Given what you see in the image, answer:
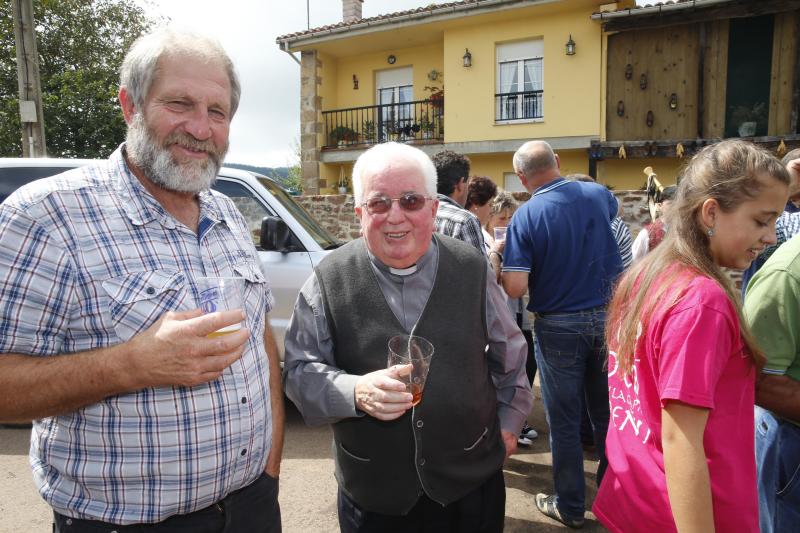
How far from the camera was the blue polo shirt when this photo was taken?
127 inches

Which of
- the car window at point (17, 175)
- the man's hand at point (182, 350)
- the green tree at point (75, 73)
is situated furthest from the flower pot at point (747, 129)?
the green tree at point (75, 73)

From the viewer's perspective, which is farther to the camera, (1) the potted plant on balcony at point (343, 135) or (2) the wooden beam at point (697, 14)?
(1) the potted plant on balcony at point (343, 135)

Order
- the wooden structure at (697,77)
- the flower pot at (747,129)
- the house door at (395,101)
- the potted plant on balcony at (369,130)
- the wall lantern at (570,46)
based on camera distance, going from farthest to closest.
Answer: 1. the potted plant on balcony at (369,130)
2. the house door at (395,101)
3. the wall lantern at (570,46)
4. the flower pot at (747,129)
5. the wooden structure at (697,77)

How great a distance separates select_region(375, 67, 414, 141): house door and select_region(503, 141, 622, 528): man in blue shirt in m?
12.8

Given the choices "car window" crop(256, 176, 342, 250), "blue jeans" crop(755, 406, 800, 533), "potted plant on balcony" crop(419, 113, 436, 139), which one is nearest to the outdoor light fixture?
"potted plant on balcony" crop(419, 113, 436, 139)

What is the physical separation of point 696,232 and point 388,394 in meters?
1.04

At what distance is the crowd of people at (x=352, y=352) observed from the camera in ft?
4.42

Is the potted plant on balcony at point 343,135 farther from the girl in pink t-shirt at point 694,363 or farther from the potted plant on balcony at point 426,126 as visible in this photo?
the girl in pink t-shirt at point 694,363

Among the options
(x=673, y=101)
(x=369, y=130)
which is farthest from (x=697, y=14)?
(x=369, y=130)

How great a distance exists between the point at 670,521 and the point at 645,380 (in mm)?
397

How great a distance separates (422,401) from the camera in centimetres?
177

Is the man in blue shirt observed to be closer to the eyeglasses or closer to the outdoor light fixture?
the eyeglasses

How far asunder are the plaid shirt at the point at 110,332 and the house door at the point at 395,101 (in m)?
14.5

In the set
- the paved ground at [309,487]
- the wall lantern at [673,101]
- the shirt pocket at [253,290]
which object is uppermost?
the wall lantern at [673,101]
